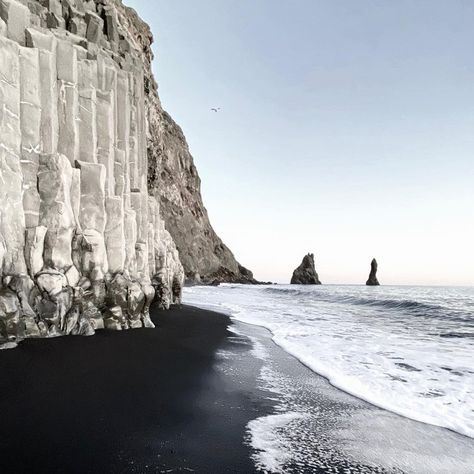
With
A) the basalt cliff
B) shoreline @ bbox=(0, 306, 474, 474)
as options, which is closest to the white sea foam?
shoreline @ bbox=(0, 306, 474, 474)

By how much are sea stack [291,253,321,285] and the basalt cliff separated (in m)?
107

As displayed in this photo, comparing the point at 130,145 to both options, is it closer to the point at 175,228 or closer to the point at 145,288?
the point at 145,288

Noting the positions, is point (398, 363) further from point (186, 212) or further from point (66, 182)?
point (186, 212)

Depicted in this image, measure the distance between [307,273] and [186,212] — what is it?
5522 centimetres

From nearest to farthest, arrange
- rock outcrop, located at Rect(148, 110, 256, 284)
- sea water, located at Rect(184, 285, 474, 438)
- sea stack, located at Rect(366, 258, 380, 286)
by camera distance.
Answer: sea water, located at Rect(184, 285, 474, 438), rock outcrop, located at Rect(148, 110, 256, 284), sea stack, located at Rect(366, 258, 380, 286)

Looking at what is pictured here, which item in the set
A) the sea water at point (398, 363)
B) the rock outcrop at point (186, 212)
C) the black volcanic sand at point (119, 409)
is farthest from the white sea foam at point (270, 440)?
the rock outcrop at point (186, 212)

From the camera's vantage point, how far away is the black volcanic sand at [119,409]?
10.1 ft

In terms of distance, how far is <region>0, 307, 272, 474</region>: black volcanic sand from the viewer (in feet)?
10.1

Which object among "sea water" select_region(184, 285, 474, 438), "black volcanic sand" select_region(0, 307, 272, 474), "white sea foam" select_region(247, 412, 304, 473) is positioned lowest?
"sea water" select_region(184, 285, 474, 438)

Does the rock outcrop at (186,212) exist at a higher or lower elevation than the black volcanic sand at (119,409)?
higher

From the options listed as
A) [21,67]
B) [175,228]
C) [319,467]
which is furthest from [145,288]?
[175,228]

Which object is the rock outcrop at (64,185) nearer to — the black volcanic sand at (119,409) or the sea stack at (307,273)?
the black volcanic sand at (119,409)

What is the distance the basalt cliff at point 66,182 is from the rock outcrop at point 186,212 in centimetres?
5473

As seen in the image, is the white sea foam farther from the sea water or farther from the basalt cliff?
the basalt cliff
